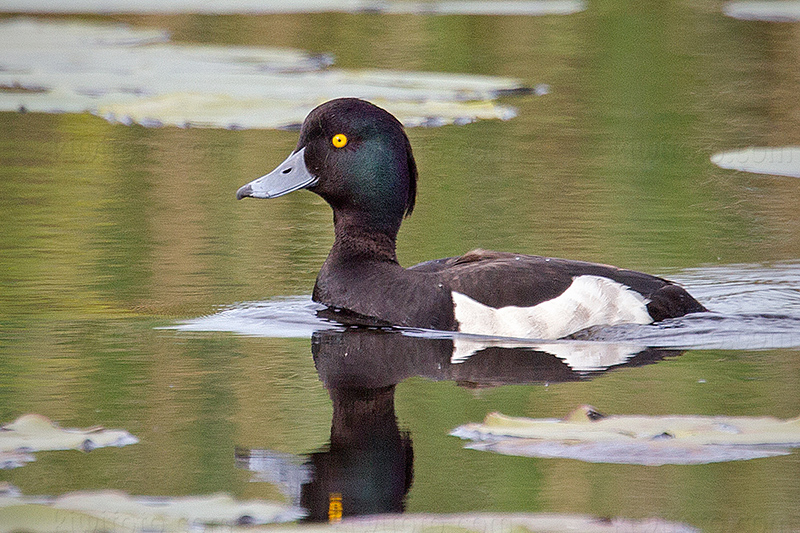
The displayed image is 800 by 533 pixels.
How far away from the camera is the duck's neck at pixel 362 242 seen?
7.13 m

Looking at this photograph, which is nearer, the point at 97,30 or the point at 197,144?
the point at 197,144

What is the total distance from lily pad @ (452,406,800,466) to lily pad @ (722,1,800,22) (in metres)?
12.5

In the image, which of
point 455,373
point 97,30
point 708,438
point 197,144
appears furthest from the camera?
point 97,30

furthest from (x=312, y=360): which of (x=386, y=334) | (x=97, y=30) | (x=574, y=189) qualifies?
(x=97, y=30)

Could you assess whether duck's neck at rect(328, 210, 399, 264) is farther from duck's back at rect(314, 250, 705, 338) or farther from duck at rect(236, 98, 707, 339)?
duck's back at rect(314, 250, 705, 338)

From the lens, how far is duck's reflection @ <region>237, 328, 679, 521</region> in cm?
432

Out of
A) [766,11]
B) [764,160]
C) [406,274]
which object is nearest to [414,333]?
[406,274]

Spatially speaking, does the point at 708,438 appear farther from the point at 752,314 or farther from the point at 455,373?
the point at 752,314

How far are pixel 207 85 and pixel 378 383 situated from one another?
7.33 m

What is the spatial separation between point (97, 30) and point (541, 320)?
35.2ft

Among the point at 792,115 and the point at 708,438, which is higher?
the point at 792,115

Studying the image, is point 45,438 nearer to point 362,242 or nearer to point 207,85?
point 362,242

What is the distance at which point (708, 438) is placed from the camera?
4.62 m

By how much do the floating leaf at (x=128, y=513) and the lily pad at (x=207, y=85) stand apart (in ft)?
22.5
